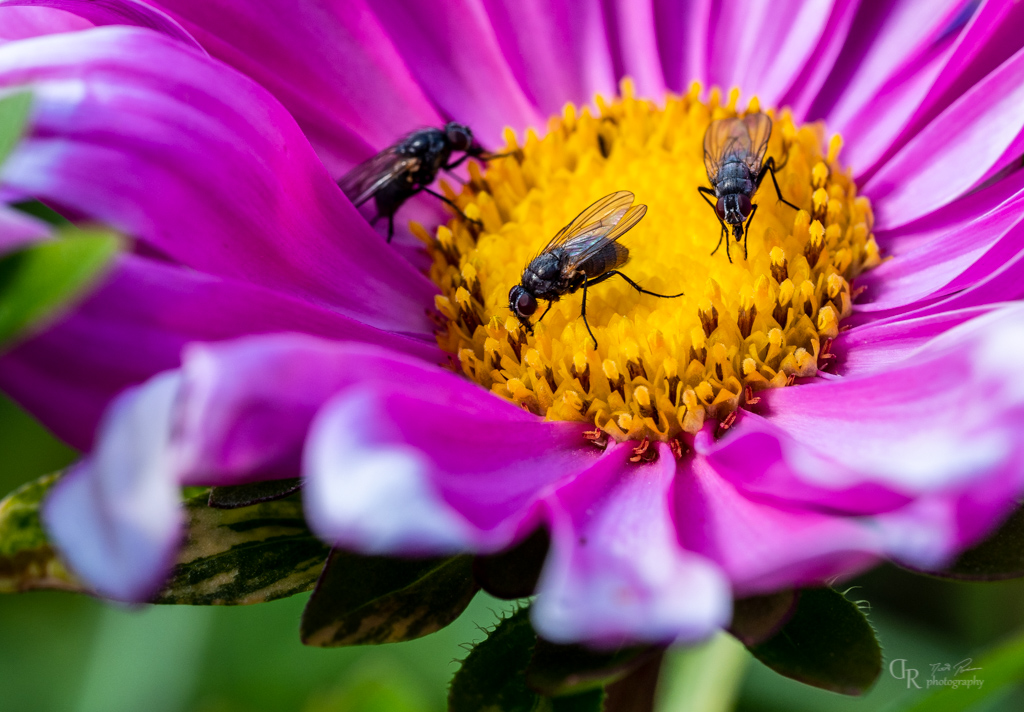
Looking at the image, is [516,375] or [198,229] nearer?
[198,229]

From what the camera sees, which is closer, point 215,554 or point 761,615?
point 761,615

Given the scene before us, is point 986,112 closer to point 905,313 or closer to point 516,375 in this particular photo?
point 905,313

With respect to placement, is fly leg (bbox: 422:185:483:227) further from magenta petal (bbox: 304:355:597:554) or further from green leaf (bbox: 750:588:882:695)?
green leaf (bbox: 750:588:882:695)

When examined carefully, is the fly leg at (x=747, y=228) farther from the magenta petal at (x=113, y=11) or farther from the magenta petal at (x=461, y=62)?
the magenta petal at (x=113, y=11)

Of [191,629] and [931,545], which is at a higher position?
[931,545]

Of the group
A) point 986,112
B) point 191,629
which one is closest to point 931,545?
point 986,112

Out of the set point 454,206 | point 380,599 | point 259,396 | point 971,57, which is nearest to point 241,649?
point 454,206

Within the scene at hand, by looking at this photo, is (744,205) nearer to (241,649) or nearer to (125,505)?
(125,505)
